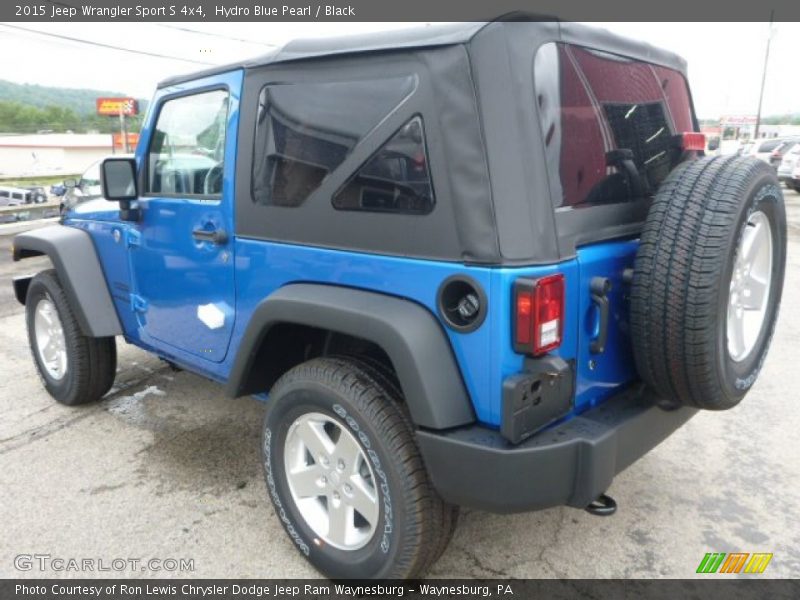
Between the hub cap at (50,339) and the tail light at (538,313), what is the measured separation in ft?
10.2

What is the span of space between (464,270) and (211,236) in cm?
130

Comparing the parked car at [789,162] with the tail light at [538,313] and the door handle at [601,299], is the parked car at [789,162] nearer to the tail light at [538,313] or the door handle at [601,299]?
the door handle at [601,299]

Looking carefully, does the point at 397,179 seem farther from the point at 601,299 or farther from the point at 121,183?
the point at 121,183

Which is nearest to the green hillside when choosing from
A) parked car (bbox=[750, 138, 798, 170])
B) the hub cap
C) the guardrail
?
the guardrail

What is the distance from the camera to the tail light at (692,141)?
102 inches

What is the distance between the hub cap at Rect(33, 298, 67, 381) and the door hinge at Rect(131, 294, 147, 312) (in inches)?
28.7

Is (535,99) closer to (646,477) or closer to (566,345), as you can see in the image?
(566,345)

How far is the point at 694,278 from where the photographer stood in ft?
6.19

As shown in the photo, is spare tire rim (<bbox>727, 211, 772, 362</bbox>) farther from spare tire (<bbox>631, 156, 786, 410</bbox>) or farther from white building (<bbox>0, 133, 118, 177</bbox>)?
white building (<bbox>0, 133, 118, 177</bbox>)

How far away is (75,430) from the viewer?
11.9 ft

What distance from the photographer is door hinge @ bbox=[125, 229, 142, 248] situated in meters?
3.20

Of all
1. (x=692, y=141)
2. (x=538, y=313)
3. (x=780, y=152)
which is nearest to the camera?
(x=538, y=313)

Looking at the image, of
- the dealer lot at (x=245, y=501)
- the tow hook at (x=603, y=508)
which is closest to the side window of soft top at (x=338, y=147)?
the tow hook at (x=603, y=508)

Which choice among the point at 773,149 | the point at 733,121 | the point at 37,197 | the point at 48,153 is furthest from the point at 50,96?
the point at 773,149
